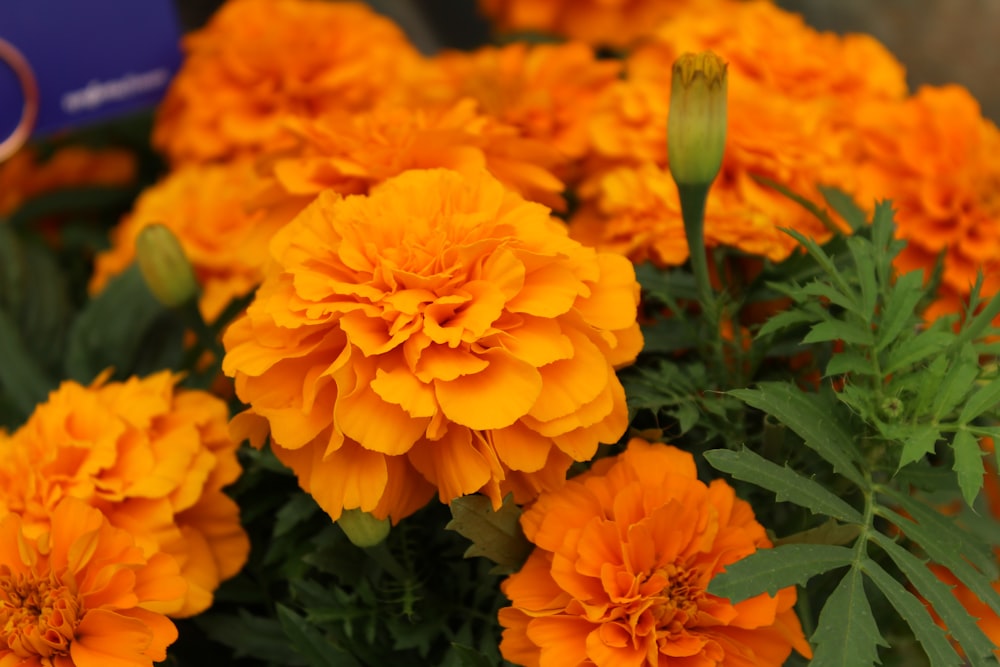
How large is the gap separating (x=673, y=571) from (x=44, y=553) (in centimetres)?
30

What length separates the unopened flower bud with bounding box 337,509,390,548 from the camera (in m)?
0.42

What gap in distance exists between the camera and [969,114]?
2.20 feet

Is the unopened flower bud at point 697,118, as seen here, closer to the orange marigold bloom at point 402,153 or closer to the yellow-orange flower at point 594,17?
the orange marigold bloom at point 402,153

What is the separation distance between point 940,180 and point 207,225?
0.55m

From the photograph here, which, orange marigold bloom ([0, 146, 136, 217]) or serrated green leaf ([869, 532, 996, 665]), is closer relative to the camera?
serrated green leaf ([869, 532, 996, 665])

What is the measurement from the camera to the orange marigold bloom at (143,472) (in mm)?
479

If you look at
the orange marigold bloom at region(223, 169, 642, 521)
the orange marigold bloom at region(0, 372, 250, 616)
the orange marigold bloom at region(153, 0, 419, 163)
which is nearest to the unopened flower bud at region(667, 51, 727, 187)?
the orange marigold bloom at region(223, 169, 642, 521)

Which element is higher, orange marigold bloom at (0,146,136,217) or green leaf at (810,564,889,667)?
Result: green leaf at (810,564,889,667)

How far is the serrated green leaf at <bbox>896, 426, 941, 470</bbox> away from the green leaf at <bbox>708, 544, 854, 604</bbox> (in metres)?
0.05

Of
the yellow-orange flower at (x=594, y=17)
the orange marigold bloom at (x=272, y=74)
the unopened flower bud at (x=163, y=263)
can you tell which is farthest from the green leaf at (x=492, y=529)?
the yellow-orange flower at (x=594, y=17)

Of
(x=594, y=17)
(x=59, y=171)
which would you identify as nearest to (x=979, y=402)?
(x=594, y=17)

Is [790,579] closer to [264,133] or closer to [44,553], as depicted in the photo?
Result: [44,553]

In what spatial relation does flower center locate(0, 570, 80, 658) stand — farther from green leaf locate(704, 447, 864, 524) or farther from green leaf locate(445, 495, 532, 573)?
green leaf locate(704, 447, 864, 524)

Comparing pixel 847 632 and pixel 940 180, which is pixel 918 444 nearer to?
pixel 847 632
